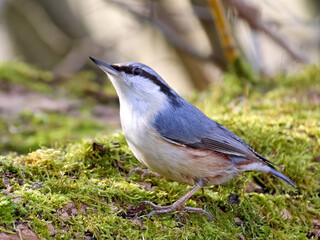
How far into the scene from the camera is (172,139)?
276 centimetres

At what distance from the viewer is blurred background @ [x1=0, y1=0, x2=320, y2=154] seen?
5633 millimetres

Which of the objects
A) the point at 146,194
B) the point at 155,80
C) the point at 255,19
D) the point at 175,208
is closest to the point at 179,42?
the point at 255,19

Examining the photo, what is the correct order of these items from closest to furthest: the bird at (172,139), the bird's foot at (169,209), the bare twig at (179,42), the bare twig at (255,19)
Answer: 1. the bird's foot at (169,209)
2. the bird at (172,139)
3. the bare twig at (255,19)
4. the bare twig at (179,42)

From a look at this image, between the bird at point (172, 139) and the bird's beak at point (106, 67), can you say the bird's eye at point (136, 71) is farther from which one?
the bird's beak at point (106, 67)

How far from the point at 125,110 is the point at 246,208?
1.13m

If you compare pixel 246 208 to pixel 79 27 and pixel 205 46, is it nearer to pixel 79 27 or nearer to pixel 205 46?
pixel 205 46

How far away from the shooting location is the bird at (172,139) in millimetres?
2705

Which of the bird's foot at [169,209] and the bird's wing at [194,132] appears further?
the bird's wing at [194,132]

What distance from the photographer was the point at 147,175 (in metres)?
3.08

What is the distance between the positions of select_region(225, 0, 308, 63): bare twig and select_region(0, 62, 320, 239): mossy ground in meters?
3.12

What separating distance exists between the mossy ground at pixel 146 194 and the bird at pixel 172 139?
0.15 meters

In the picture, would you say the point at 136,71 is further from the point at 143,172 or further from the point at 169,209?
the point at 169,209

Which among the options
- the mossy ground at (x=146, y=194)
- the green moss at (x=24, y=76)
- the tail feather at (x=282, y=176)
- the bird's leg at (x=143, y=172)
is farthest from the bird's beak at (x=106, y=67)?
the green moss at (x=24, y=76)

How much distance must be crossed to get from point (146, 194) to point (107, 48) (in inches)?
251
